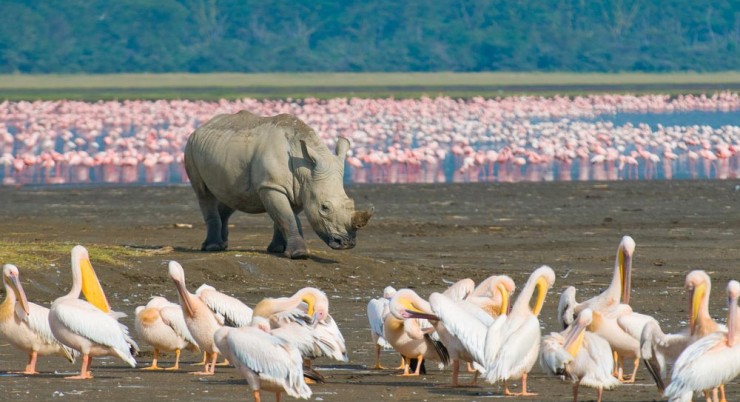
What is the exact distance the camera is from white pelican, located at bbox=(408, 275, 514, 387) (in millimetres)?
10680

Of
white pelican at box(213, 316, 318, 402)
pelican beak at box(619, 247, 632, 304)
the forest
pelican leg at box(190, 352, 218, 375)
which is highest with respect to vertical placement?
the forest

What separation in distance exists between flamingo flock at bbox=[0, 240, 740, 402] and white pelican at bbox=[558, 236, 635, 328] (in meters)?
0.01

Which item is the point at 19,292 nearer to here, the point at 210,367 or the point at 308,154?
the point at 210,367

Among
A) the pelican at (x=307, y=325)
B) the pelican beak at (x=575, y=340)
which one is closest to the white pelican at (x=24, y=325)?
the pelican at (x=307, y=325)

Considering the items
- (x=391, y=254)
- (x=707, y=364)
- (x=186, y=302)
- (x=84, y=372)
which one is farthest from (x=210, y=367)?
(x=391, y=254)

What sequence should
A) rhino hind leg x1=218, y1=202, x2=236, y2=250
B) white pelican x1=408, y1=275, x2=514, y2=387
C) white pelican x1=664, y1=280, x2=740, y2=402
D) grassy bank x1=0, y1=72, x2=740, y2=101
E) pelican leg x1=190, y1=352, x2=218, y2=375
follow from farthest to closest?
grassy bank x1=0, y1=72, x2=740, y2=101 < rhino hind leg x1=218, y1=202, x2=236, y2=250 < pelican leg x1=190, y1=352, x2=218, y2=375 < white pelican x1=408, y1=275, x2=514, y2=387 < white pelican x1=664, y1=280, x2=740, y2=402

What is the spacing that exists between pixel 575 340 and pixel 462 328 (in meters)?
1.03

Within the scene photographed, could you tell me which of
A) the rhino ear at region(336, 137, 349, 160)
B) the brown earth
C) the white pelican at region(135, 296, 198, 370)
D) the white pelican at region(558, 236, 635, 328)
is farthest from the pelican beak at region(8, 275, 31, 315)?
the rhino ear at region(336, 137, 349, 160)

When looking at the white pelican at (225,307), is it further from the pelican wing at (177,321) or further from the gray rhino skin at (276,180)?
the gray rhino skin at (276,180)

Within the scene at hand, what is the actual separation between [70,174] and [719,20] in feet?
470

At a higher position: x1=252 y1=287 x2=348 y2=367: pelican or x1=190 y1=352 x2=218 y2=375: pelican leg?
x1=252 y1=287 x2=348 y2=367: pelican

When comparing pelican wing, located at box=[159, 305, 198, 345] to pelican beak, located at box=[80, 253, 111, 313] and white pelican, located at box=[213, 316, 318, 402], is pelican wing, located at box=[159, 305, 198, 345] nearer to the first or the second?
pelican beak, located at box=[80, 253, 111, 313]

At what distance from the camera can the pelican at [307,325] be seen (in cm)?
1058

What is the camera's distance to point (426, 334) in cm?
1148
